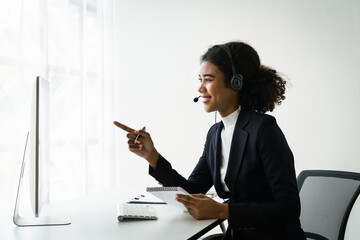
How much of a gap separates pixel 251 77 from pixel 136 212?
70cm

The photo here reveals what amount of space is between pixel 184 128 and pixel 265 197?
1.76 m

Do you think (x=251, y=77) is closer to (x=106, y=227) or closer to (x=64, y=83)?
(x=106, y=227)

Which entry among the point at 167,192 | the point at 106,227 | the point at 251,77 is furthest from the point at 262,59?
the point at 106,227

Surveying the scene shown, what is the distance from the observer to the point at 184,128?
119 inches

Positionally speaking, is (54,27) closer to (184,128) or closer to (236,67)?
(184,128)

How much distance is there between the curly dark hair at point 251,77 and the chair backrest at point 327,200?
17.0 inches

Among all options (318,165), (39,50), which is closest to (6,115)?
(39,50)

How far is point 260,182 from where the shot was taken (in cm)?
129

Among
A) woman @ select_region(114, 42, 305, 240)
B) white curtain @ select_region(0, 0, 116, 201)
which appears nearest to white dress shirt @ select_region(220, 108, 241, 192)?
woman @ select_region(114, 42, 305, 240)

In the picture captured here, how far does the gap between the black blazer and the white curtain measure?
4.45 ft

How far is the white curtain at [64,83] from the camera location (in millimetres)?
2154

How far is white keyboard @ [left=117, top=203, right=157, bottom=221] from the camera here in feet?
4.16

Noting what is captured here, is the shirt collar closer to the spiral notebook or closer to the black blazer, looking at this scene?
the black blazer

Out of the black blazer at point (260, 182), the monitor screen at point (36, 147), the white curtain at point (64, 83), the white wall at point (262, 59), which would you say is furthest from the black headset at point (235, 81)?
the white curtain at point (64, 83)
